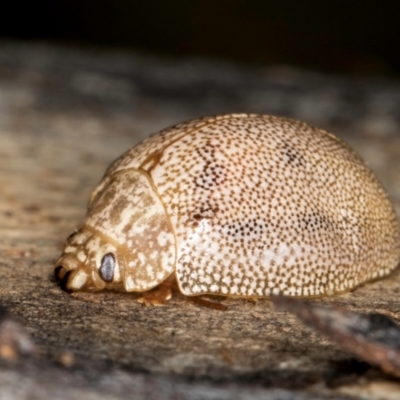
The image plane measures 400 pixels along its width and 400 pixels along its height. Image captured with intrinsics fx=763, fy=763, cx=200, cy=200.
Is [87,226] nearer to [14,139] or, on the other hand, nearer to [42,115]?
[14,139]

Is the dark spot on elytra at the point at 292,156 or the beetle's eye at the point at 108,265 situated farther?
the dark spot on elytra at the point at 292,156

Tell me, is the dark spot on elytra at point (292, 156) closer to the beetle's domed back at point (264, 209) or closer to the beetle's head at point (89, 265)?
the beetle's domed back at point (264, 209)

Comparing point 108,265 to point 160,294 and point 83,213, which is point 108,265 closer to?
point 160,294

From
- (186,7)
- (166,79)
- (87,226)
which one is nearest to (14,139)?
(166,79)

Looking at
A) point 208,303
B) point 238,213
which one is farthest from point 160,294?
point 238,213

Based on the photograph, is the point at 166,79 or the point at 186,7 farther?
the point at 186,7

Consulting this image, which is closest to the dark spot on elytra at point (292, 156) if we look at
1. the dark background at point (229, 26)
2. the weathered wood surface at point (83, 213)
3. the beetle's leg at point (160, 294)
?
the weathered wood surface at point (83, 213)

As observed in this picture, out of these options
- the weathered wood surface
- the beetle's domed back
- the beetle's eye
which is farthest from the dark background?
the beetle's eye
